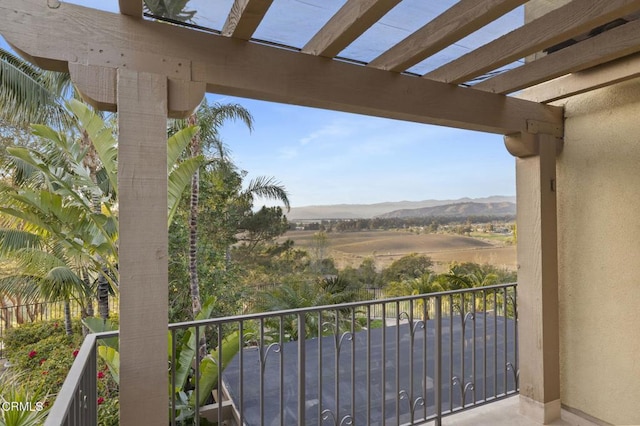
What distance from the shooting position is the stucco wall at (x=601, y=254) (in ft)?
7.40

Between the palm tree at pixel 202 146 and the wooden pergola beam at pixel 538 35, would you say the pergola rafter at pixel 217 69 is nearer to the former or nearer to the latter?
the wooden pergola beam at pixel 538 35

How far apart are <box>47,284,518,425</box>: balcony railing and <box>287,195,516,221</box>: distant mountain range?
7.74 m

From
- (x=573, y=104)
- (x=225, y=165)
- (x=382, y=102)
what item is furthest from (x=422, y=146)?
(x=382, y=102)

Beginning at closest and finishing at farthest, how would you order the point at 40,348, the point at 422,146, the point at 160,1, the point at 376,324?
the point at 160,1
the point at 40,348
the point at 376,324
the point at 422,146

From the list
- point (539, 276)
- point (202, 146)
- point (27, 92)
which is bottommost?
point (539, 276)

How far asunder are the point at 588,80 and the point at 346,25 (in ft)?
5.58

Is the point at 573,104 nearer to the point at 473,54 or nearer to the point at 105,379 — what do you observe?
the point at 473,54

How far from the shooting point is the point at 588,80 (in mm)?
2283

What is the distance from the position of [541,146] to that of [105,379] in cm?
573

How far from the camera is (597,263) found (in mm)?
2424

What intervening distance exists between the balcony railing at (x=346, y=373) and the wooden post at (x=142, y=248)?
165 mm

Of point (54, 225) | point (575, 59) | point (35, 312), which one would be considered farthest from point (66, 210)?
point (35, 312)

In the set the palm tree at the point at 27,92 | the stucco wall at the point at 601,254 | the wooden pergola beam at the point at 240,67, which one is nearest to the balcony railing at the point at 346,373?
the stucco wall at the point at 601,254

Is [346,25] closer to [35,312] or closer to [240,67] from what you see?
[240,67]
